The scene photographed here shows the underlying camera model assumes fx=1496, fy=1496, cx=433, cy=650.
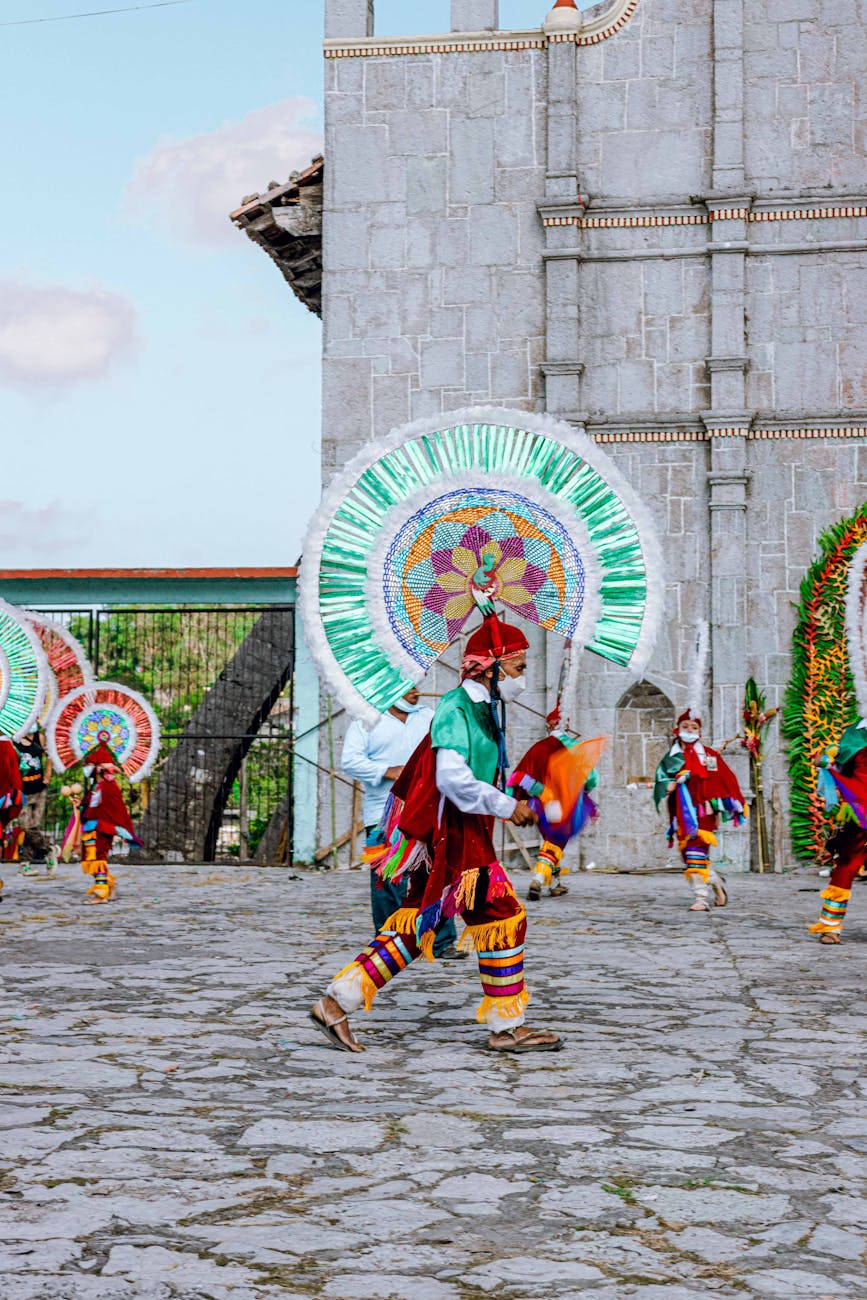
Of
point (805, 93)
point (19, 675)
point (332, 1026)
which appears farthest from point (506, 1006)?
point (805, 93)

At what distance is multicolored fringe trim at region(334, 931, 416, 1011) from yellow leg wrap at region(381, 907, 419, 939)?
2cm

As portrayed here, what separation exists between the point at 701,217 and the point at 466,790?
427 inches

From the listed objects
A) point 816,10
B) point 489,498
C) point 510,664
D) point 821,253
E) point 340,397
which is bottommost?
point 510,664

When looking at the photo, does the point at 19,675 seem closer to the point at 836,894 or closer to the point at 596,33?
the point at 836,894

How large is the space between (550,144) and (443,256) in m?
1.54

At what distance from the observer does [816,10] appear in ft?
49.0

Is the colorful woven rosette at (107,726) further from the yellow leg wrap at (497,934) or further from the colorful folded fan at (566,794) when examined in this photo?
the yellow leg wrap at (497,934)

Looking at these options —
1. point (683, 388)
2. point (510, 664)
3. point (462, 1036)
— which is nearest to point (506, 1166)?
point (462, 1036)

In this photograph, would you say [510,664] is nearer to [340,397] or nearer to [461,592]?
[461,592]

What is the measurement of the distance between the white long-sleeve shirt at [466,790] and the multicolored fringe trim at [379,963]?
0.57 m

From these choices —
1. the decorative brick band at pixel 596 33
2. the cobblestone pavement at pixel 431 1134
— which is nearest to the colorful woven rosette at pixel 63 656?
the cobblestone pavement at pixel 431 1134

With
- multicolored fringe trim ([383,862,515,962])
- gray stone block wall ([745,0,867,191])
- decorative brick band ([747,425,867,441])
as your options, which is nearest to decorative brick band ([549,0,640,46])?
gray stone block wall ([745,0,867,191])

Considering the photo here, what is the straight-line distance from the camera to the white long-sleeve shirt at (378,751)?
8352 millimetres

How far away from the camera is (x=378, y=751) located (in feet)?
27.5
